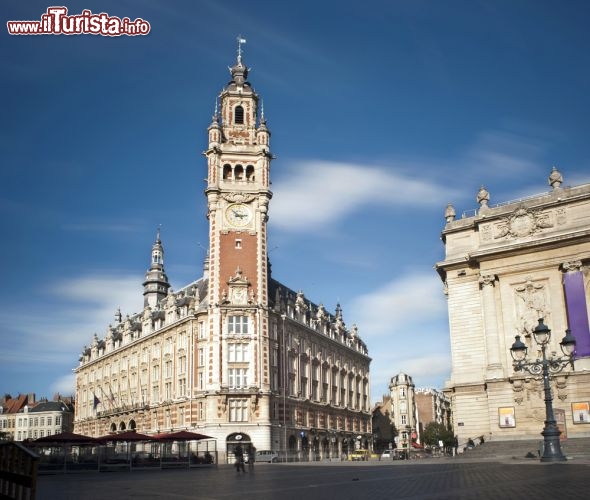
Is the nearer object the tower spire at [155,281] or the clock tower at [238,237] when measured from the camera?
the clock tower at [238,237]

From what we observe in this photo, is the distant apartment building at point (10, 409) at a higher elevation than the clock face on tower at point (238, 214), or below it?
below

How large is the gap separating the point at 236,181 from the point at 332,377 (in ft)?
112

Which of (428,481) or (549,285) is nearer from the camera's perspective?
(428,481)

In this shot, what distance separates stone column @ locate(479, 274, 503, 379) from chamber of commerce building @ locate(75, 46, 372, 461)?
1006 inches

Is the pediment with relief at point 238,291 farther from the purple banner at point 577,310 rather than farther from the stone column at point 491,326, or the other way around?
the purple banner at point 577,310

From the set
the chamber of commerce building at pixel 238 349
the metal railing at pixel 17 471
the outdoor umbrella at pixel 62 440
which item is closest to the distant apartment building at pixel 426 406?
the chamber of commerce building at pixel 238 349

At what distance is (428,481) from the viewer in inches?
872

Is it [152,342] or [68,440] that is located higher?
[152,342]

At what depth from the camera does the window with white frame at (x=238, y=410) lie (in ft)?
224

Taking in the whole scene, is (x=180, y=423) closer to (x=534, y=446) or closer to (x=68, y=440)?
(x=68, y=440)

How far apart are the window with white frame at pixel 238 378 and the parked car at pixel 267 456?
7875mm

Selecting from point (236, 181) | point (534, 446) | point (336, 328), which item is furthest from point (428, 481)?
point (336, 328)

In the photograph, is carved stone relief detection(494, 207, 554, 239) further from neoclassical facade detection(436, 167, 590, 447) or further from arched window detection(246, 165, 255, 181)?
arched window detection(246, 165, 255, 181)

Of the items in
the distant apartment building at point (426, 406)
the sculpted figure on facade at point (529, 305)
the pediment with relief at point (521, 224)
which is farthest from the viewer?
the distant apartment building at point (426, 406)
